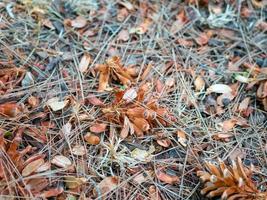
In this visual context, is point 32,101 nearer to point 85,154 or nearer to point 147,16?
point 85,154

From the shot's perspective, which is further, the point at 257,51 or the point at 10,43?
the point at 257,51

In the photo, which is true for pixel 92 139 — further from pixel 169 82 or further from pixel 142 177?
pixel 169 82

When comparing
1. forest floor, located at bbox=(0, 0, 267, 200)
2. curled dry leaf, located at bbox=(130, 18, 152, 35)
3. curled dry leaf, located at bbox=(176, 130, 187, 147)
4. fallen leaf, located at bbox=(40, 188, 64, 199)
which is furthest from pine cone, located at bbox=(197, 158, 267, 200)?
curled dry leaf, located at bbox=(130, 18, 152, 35)

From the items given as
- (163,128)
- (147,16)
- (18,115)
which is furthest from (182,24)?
(18,115)

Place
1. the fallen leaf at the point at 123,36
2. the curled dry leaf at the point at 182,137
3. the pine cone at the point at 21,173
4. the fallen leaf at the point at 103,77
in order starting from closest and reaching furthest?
the pine cone at the point at 21,173, the curled dry leaf at the point at 182,137, the fallen leaf at the point at 103,77, the fallen leaf at the point at 123,36

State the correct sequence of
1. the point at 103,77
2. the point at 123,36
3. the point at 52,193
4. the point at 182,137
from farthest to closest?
the point at 123,36 → the point at 103,77 → the point at 182,137 → the point at 52,193

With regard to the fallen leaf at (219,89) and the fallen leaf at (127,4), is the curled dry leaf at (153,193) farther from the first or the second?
the fallen leaf at (127,4)

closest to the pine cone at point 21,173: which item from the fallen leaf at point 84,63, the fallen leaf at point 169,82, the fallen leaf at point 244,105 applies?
the fallen leaf at point 84,63

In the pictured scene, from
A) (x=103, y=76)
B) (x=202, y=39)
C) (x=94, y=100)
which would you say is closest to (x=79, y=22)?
(x=103, y=76)
